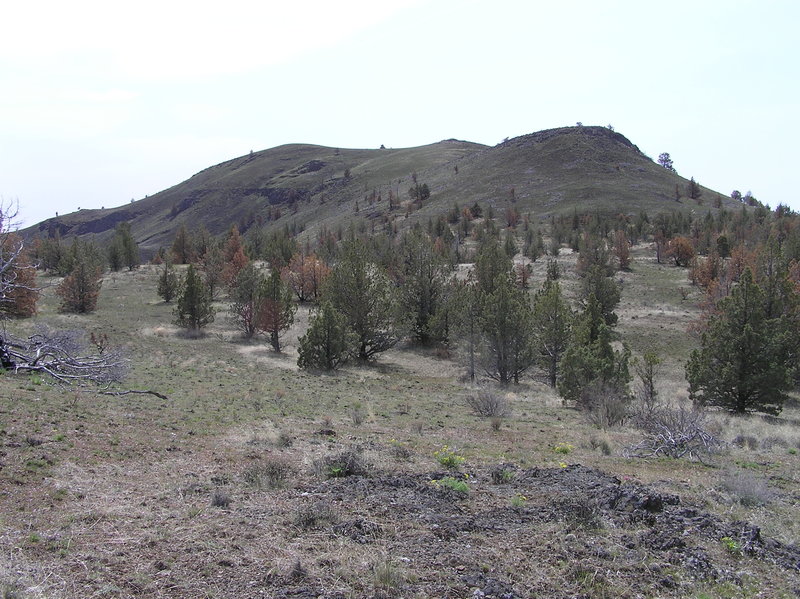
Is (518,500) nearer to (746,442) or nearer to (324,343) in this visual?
(746,442)

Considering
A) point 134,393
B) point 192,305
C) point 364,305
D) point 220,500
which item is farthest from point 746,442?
point 192,305

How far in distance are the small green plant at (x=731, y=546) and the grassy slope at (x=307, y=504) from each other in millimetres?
110

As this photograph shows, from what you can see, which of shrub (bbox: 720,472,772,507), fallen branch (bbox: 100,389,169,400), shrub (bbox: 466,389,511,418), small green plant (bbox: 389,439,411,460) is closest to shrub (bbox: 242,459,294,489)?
small green plant (bbox: 389,439,411,460)

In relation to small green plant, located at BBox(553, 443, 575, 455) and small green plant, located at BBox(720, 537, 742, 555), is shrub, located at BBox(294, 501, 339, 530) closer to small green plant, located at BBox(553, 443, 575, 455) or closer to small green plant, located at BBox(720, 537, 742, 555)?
small green plant, located at BBox(720, 537, 742, 555)

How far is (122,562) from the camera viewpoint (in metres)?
6.06

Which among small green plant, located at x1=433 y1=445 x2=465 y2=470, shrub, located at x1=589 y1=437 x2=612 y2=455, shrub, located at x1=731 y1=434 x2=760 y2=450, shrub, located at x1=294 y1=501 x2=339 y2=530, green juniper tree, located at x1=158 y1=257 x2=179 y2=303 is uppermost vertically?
green juniper tree, located at x1=158 y1=257 x2=179 y2=303

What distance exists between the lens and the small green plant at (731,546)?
22.7 feet

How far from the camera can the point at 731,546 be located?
6938mm

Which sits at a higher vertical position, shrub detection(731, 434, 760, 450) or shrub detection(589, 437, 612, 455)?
shrub detection(589, 437, 612, 455)

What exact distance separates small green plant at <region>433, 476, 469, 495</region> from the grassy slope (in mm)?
262

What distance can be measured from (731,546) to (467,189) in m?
119

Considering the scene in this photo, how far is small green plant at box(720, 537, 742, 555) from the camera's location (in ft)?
22.7

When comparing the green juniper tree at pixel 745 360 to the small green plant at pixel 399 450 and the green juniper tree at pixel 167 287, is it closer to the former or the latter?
the small green plant at pixel 399 450

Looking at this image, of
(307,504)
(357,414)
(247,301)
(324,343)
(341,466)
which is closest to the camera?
(307,504)
